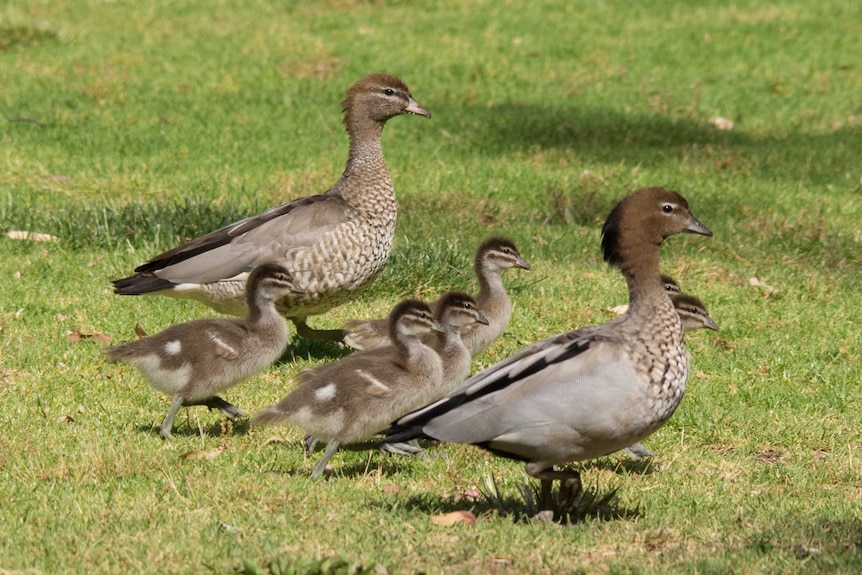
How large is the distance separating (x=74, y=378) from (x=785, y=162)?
887 cm

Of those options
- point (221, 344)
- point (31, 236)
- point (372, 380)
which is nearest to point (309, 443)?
point (372, 380)

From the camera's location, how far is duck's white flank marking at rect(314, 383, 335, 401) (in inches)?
243

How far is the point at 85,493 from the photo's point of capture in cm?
570

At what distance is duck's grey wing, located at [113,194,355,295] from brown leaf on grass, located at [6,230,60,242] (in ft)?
7.24

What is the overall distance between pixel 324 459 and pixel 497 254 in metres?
2.51

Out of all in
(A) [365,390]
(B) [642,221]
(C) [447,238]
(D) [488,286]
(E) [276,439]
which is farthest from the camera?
(C) [447,238]

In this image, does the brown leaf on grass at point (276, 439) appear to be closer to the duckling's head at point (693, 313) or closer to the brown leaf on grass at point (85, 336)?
the brown leaf on grass at point (85, 336)

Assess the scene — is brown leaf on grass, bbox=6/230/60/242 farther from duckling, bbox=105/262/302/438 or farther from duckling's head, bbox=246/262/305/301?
duckling, bbox=105/262/302/438

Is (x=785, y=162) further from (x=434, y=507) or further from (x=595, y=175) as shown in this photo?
(x=434, y=507)

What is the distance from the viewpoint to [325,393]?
20.3 feet

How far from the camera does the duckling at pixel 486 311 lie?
7.67 m

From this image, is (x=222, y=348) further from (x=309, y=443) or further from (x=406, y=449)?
(x=406, y=449)

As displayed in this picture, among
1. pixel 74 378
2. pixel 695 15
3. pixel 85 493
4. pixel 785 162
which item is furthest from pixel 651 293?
pixel 695 15

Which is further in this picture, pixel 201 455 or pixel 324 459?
pixel 201 455
